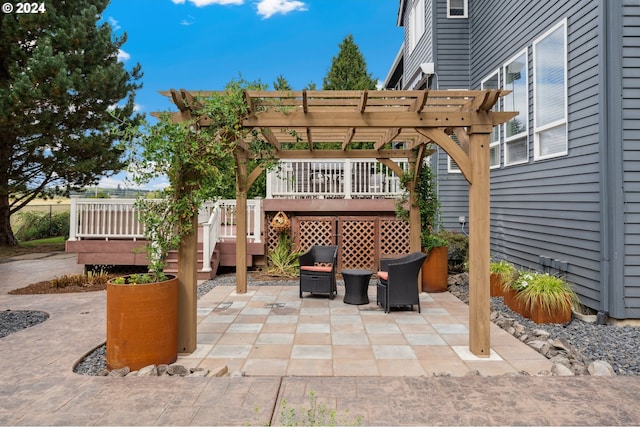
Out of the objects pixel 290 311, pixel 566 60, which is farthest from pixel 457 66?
pixel 290 311

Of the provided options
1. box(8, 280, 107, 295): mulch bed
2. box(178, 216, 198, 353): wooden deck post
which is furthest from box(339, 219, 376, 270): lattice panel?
box(178, 216, 198, 353): wooden deck post

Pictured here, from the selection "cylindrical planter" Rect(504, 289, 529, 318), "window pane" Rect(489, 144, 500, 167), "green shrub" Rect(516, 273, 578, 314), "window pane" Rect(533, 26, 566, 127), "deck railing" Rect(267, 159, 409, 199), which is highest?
"window pane" Rect(533, 26, 566, 127)

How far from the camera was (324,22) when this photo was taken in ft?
143

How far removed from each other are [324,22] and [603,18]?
4251cm

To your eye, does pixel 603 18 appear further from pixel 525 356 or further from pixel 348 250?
pixel 348 250

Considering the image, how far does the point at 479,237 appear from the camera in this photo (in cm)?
417

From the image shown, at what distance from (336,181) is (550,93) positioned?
4.88m

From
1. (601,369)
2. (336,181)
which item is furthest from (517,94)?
(601,369)

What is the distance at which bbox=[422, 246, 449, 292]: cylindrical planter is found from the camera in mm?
7359

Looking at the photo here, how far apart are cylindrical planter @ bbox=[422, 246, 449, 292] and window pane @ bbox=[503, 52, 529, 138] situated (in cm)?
263

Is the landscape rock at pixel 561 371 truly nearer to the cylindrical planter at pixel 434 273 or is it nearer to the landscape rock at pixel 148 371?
the landscape rock at pixel 148 371

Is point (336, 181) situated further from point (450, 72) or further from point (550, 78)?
point (550, 78)

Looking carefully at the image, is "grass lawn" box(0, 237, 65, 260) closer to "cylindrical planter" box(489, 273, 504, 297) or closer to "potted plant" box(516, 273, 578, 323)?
"cylindrical planter" box(489, 273, 504, 297)

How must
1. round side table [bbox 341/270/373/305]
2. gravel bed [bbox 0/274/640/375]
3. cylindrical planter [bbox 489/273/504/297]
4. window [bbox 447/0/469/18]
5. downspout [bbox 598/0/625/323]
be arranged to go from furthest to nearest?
window [bbox 447/0/469/18]
cylindrical planter [bbox 489/273/504/297]
round side table [bbox 341/270/373/305]
downspout [bbox 598/0/625/323]
gravel bed [bbox 0/274/640/375]
